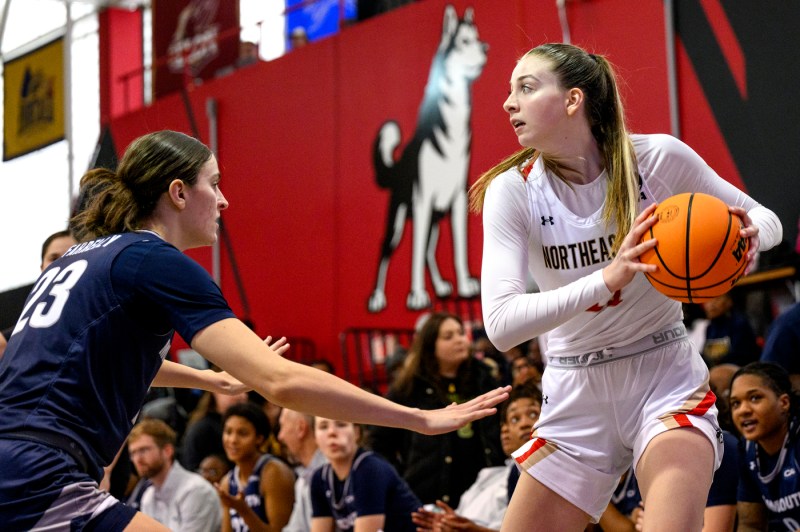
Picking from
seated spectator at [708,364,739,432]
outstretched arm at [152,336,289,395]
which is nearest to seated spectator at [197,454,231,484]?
seated spectator at [708,364,739,432]

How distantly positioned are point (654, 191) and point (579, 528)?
3.74 feet

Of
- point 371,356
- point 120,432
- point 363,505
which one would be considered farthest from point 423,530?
point 371,356

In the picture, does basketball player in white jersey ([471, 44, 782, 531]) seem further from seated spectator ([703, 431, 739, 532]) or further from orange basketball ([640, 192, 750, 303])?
seated spectator ([703, 431, 739, 532])

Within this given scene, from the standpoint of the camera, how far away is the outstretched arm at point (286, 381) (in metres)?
2.79

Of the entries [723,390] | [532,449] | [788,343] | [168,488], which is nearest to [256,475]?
[168,488]

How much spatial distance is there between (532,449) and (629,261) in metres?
0.77

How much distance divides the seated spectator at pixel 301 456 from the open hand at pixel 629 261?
14.6 feet

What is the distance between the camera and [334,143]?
13969 mm

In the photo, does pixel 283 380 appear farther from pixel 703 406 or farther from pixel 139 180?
pixel 703 406

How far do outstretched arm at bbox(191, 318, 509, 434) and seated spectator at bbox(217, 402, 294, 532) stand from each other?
4712 mm

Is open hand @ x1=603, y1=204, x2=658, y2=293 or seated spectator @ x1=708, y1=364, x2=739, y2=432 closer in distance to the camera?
open hand @ x1=603, y1=204, x2=658, y2=293

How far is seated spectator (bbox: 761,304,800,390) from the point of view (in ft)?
22.3

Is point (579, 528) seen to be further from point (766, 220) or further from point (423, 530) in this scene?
point (423, 530)

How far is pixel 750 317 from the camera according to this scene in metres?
9.14
